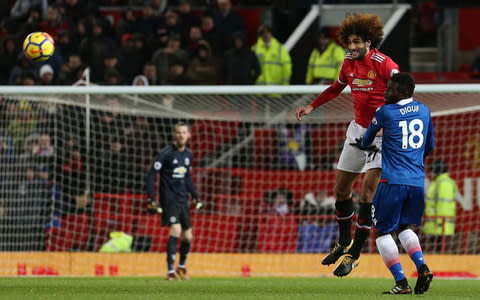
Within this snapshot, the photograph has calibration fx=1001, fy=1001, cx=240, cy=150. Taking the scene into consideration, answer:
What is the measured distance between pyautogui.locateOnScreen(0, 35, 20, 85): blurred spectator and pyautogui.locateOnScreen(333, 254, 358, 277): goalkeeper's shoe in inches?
388

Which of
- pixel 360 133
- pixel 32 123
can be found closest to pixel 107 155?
pixel 32 123

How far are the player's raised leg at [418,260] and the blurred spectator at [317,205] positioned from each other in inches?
235

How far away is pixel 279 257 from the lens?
47.6 ft

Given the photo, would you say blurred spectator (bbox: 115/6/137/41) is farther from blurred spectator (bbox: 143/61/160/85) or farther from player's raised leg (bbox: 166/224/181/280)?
player's raised leg (bbox: 166/224/181/280)

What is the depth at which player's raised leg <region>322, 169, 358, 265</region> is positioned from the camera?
9516 mm

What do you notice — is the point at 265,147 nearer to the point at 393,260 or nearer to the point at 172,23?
the point at 172,23

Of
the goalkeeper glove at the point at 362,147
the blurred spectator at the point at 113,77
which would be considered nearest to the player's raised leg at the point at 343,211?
the goalkeeper glove at the point at 362,147

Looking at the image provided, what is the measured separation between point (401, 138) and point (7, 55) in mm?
10397

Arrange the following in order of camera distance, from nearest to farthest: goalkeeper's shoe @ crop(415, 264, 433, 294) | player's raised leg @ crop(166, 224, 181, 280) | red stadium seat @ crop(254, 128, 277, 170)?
goalkeeper's shoe @ crop(415, 264, 433, 294) → player's raised leg @ crop(166, 224, 181, 280) → red stadium seat @ crop(254, 128, 277, 170)

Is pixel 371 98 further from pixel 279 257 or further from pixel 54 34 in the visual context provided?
pixel 54 34

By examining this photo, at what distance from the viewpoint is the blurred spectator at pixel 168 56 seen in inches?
632

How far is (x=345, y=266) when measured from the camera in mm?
9078

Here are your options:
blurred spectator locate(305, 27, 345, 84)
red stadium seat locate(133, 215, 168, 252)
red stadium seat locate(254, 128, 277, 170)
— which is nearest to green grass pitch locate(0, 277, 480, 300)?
red stadium seat locate(133, 215, 168, 252)

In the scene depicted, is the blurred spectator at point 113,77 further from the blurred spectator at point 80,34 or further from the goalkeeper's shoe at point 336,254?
the goalkeeper's shoe at point 336,254
